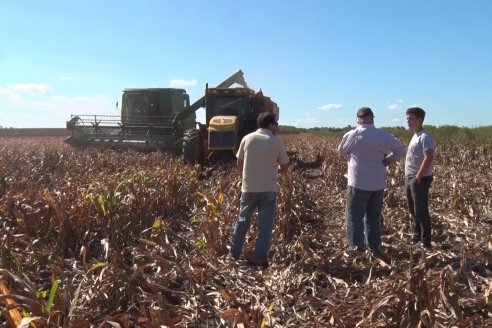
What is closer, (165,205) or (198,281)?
(198,281)

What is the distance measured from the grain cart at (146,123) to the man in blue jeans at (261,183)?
7655 millimetres

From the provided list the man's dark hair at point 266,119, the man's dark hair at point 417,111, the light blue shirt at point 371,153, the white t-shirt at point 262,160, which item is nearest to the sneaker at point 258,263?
the white t-shirt at point 262,160

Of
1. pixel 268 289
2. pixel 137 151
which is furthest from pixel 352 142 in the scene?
pixel 137 151

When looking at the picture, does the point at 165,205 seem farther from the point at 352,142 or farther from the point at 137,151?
the point at 137,151

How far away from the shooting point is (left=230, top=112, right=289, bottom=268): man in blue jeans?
4551mm

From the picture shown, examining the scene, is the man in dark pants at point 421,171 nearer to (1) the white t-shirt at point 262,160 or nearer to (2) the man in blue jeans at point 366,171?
(2) the man in blue jeans at point 366,171

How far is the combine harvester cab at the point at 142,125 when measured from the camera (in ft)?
42.3

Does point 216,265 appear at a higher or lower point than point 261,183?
lower

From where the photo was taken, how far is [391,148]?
4648 millimetres

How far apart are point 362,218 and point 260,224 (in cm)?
107

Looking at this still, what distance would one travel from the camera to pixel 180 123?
43.8ft

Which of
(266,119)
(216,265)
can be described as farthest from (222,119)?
(216,265)

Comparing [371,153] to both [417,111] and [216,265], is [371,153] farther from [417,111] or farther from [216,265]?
[216,265]

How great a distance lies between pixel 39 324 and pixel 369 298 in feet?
7.17
